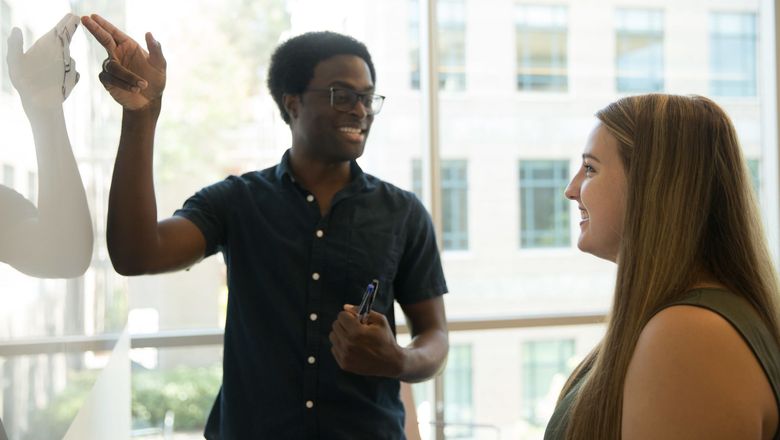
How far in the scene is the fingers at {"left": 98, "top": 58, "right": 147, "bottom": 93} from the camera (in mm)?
1432

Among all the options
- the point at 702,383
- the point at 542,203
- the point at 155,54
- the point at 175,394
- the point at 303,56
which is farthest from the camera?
the point at 542,203

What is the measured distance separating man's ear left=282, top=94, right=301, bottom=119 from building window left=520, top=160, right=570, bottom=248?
2168 mm

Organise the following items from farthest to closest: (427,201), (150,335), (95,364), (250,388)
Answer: (427,201) → (150,335) → (250,388) → (95,364)

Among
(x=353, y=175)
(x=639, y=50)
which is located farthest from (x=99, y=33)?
(x=639, y=50)

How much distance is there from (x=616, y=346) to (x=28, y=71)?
3.07 ft

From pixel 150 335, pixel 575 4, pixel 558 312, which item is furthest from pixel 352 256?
pixel 575 4

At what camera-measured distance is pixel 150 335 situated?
3.13 meters

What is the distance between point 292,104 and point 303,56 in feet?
0.43

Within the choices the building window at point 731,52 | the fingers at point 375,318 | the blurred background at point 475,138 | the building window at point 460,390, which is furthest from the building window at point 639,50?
the fingers at point 375,318

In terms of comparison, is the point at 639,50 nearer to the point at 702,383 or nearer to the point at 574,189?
the point at 574,189

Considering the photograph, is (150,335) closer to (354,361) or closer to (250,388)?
(250,388)

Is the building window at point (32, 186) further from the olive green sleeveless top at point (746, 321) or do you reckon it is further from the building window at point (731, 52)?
the building window at point (731, 52)

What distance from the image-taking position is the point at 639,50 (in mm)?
4223

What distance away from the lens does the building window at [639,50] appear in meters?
4.22
